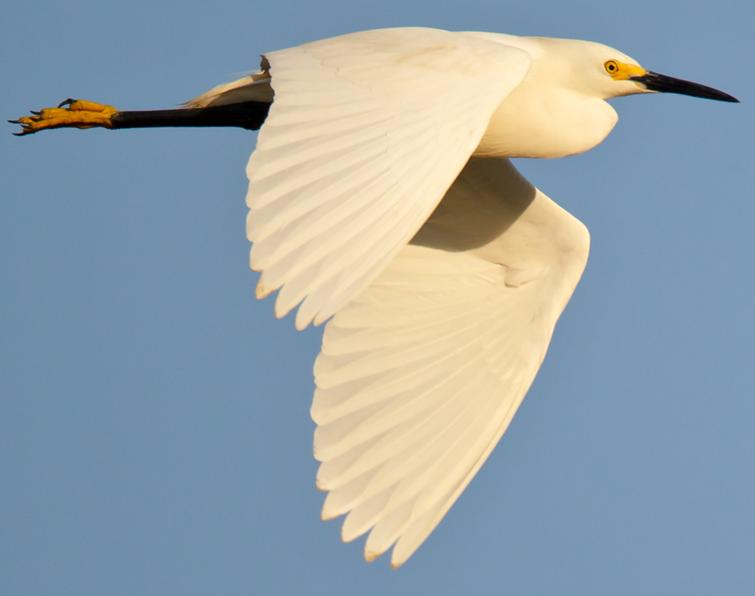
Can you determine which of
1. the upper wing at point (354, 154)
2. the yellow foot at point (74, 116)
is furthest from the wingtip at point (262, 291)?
the yellow foot at point (74, 116)

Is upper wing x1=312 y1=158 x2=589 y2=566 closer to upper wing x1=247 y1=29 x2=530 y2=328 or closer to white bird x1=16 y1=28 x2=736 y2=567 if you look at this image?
white bird x1=16 y1=28 x2=736 y2=567

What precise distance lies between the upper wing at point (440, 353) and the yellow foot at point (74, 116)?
5.51 feet

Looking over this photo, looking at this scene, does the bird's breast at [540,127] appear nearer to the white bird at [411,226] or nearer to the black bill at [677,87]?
the white bird at [411,226]

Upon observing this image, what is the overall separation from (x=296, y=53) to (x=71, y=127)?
2.49 m

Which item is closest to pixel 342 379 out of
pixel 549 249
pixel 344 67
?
pixel 549 249

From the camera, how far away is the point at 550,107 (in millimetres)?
8586

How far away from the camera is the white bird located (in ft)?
21.2

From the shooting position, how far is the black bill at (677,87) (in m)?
9.03

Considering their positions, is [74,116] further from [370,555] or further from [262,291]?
[262,291]

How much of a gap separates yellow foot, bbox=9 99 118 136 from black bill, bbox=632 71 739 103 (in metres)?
2.74

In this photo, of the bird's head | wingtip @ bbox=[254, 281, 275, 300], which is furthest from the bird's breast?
wingtip @ bbox=[254, 281, 275, 300]

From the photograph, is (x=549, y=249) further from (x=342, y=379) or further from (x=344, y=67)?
(x=344, y=67)

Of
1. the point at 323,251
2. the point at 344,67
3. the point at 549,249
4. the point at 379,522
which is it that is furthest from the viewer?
the point at 549,249

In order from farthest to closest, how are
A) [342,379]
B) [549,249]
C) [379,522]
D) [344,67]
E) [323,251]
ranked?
1. [549,249]
2. [342,379]
3. [379,522]
4. [344,67]
5. [323,251]
